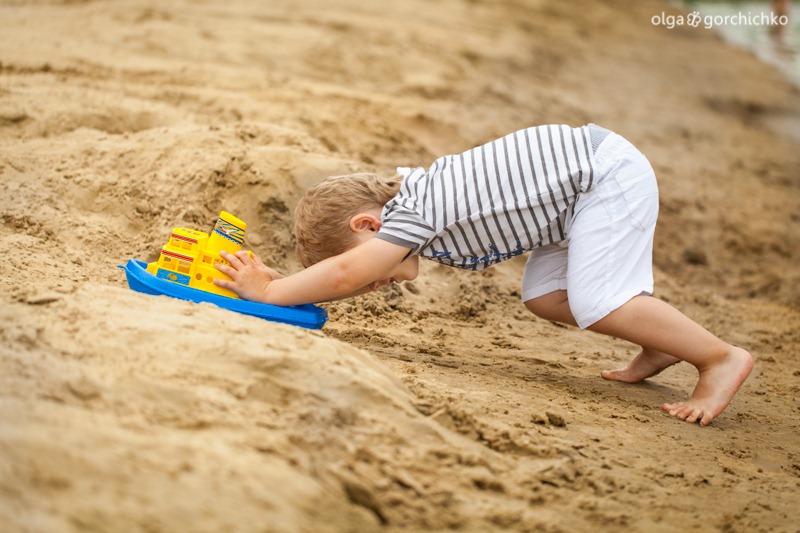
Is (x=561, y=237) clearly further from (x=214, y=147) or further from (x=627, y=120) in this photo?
(x=627, y=120)

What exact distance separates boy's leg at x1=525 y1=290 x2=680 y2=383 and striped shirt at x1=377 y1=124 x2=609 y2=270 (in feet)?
0.86

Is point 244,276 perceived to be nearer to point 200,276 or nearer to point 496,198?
point 200,276

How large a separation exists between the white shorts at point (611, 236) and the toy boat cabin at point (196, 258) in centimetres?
112

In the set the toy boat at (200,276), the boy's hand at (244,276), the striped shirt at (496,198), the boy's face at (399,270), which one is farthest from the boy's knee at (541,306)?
the boy's hand at (244,276)

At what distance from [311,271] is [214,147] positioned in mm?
1213

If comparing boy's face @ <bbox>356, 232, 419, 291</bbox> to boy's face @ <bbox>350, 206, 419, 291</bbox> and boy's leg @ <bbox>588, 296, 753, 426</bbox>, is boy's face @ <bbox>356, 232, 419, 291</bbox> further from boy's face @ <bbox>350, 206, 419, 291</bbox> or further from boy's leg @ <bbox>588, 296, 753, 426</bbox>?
boy's leg @ <bbox>588, 296, 753, 426</bbox>

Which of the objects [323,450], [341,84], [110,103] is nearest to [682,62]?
[341,84]

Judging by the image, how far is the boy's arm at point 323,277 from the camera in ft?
8.93

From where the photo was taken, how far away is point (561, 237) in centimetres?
301

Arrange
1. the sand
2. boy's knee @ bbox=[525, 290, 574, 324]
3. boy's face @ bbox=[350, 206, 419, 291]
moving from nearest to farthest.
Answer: the sand
boy's face @ bbox=[350, 206, 419, 291]
boy's knee @ bbox=[525, 290, 574, 324]

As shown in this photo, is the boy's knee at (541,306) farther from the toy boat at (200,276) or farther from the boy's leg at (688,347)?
the toy boat at (200,276)

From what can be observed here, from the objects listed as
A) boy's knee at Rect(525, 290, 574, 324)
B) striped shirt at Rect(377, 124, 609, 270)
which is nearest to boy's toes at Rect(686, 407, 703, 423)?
boy's knee at Rect(525, 290, 574, 324)

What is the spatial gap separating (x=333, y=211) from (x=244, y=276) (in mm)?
353

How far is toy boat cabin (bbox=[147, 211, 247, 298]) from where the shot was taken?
2707 millimetres
